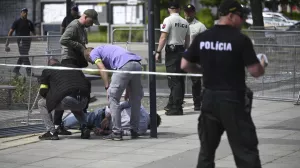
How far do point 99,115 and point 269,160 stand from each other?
3071 mm

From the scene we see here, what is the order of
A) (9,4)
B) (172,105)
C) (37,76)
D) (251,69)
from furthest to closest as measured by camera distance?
(9,4), (172,105), (37,76), (251,69)

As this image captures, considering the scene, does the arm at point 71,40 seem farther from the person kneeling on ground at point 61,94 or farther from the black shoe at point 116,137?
the black shoe at point 116,137

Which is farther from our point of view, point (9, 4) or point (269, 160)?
point (9, 4)

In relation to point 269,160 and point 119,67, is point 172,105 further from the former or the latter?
point 269,160

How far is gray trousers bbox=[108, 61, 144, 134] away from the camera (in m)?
10.1

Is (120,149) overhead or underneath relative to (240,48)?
underneath

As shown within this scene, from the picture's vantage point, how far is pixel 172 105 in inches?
516

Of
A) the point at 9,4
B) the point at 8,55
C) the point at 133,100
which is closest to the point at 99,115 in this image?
the point at 133,100

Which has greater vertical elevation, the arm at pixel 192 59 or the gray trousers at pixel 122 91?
the arm at pixel 192 59

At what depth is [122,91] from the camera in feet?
33.6

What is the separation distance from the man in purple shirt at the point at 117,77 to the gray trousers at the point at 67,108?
0.41 m

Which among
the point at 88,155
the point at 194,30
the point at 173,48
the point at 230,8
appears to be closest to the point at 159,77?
the point at 194,30

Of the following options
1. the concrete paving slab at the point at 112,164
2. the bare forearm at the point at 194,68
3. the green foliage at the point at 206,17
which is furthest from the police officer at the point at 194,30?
the green foliage at the point at 206,17

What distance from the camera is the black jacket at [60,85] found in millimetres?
10148
